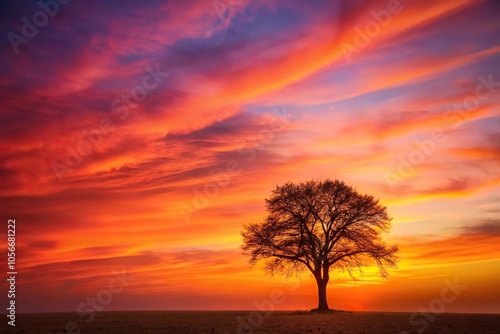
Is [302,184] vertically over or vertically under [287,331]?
over

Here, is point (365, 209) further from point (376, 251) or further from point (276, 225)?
point (276, 225)

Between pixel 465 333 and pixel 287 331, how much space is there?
10.3 metres

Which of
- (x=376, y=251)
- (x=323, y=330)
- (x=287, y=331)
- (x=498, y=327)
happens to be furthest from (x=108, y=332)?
(x=376, y=251)

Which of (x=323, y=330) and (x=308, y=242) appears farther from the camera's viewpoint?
(x=308, y=242)

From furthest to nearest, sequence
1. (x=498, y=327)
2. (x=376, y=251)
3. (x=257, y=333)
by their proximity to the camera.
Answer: (x=376, y=251) < (x=498, y=327) < (x=257, y=333)

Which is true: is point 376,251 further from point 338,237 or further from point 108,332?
point 108,332

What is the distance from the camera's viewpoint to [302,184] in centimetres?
5297

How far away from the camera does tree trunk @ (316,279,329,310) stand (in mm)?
49859

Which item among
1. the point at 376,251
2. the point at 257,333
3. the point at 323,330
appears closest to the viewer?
the point at 257,333

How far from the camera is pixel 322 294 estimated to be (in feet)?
166

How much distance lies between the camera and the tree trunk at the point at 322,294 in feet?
164

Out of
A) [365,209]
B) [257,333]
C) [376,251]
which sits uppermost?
[365,209]

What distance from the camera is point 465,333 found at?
1091 inches

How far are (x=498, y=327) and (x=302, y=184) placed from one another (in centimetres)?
2527
